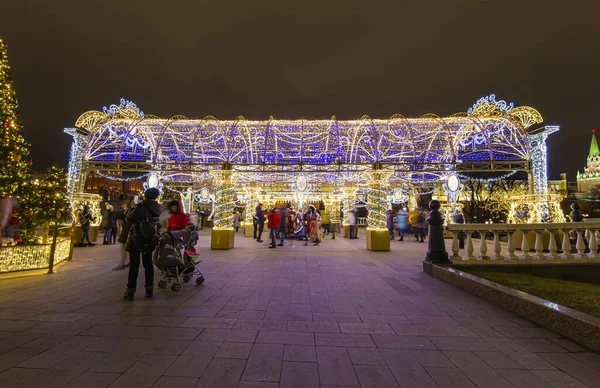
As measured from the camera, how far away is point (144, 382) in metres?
2.14

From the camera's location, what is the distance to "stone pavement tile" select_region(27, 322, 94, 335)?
3078mm

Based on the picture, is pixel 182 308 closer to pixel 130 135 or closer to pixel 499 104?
pixel 130 135

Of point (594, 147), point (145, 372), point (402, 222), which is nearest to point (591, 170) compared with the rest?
point (594, 147)

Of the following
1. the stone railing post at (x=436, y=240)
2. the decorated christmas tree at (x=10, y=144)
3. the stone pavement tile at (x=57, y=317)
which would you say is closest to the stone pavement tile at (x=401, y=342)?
the stone pavement tile at (x=57, y=317)

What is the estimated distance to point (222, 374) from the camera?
7.44ft

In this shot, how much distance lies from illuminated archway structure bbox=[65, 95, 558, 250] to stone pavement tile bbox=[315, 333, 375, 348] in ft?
27.0

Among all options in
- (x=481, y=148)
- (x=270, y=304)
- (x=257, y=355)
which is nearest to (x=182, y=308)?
(x=270, y=304)

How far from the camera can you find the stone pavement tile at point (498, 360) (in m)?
2.49

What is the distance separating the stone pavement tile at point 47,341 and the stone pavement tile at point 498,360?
167 inches

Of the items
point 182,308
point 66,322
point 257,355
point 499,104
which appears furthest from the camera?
point 499,104

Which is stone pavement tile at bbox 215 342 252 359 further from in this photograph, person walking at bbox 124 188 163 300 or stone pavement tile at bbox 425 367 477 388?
person walking at bbox 124 188 163 300

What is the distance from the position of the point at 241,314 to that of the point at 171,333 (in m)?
0.91

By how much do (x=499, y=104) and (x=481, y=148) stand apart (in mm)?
2050

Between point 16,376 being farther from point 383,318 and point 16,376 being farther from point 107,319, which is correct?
point 383,318
